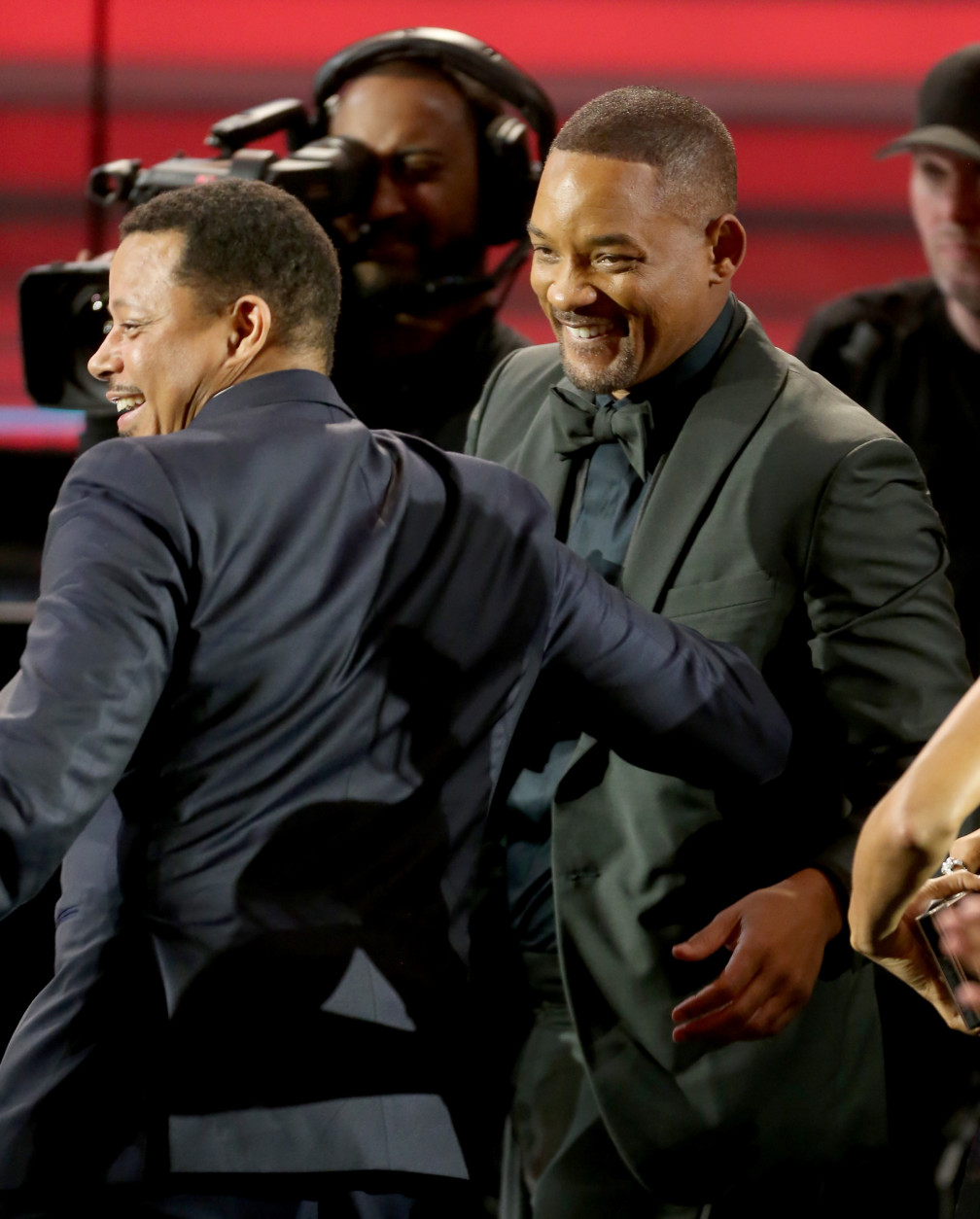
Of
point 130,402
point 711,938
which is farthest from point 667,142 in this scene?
point 711,938

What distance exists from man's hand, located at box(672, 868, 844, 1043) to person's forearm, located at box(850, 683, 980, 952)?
49 centimetres

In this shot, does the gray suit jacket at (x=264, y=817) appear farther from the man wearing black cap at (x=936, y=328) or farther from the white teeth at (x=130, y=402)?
the man wearing black cap at (x=936, y=328)

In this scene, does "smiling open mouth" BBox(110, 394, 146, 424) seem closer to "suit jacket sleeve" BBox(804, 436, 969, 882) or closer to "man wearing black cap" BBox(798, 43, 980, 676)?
"suit jacket sleeve" BBox(804, 436, 969, 882)

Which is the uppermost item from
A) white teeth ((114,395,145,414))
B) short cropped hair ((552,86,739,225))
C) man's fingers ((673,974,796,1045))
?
short cropped hair ((552,86,739,225))

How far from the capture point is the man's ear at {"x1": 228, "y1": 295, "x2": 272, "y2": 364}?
1339 millimetres

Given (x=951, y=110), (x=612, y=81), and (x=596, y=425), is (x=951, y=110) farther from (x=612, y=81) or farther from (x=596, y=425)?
(x=596, y=425)

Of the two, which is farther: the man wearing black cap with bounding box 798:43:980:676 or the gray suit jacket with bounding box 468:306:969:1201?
the man wearing black cap with bounding box 798:43:980:676

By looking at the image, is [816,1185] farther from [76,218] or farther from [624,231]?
[76,218]

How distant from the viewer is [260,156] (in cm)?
234

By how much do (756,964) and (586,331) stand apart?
0.65m

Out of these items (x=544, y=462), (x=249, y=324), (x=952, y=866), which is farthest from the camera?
(x=544, y=462)

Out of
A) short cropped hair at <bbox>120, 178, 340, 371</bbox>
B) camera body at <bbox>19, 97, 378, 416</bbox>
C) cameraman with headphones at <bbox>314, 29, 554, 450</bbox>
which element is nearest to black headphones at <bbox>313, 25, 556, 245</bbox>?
cameraman with headphones at <bbox>314, 29, 554, 450</bbox>

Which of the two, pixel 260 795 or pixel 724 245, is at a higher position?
pixel 724 245

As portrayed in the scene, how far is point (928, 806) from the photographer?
0.84 m
